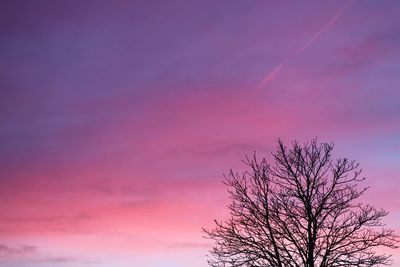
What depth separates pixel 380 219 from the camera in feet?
91.7

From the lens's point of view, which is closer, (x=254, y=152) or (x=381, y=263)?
(x=381, y=263)

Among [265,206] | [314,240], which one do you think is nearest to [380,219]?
[314,240]

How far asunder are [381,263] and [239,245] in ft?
19.2

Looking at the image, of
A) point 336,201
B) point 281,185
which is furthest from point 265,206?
point 336,201

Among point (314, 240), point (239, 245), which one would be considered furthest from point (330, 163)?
point (239, 245)

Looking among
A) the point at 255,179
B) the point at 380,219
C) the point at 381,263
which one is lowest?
the point at 381,263

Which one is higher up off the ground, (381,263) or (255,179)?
(255,179)

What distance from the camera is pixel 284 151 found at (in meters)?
29.1

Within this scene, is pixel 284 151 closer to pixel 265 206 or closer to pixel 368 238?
pixel 265 206

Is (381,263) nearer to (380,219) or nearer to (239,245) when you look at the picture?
(380,219)

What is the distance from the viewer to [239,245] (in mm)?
28266

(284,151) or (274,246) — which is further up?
(284,151)

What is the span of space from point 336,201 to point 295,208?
1754 mm

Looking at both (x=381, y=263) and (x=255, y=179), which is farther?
(x=255, y=179)
